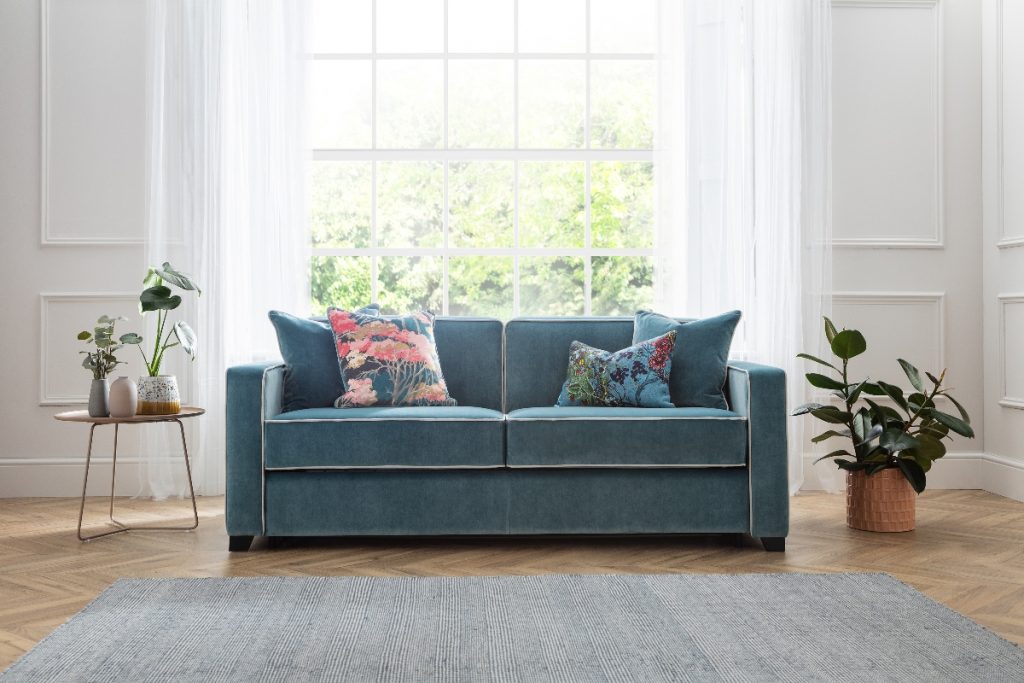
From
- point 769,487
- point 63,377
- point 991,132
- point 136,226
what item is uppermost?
point 991,132

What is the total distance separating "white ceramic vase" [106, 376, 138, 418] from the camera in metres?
3.61

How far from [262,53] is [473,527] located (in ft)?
8.14

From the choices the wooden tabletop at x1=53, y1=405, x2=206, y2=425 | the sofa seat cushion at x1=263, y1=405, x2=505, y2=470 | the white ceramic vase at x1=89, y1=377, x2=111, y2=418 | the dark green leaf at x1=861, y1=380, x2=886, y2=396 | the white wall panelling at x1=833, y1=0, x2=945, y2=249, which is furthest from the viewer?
the white wall panelling at x1=833, y1=0, x2=945, y2=249

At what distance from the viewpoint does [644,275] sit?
15.8 feet

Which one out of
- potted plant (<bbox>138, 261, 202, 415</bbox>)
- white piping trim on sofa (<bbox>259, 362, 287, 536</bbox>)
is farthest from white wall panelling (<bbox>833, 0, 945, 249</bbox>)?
potted plant (<bbox>138, 261, 202, 415</bbox>)

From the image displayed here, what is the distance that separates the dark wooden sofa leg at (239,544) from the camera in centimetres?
340

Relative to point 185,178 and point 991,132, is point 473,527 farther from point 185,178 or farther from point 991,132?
point 991,132

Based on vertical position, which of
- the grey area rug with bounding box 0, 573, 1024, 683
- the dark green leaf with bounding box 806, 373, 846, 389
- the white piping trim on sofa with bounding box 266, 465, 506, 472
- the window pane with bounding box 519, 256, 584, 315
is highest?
the window pane with bounding box 519, 256, 584, 315

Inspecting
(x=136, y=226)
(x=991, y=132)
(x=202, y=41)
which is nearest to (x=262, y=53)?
(x=202, y=41)

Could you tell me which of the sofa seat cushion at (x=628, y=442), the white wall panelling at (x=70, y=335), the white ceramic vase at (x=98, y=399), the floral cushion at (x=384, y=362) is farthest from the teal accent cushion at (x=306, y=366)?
the white wall panelling at (x=70, y=335)

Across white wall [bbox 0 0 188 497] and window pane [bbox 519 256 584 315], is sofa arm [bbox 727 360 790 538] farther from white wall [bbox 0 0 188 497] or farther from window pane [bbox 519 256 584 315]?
white wall [bbox 0 0 188 497]

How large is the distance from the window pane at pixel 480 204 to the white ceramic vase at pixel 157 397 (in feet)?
5.36

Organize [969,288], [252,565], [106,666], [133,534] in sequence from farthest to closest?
[969,288] → [133,534] → [252,565] → [106,666]

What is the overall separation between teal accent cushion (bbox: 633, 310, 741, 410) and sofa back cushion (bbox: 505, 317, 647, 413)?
0.88ft
